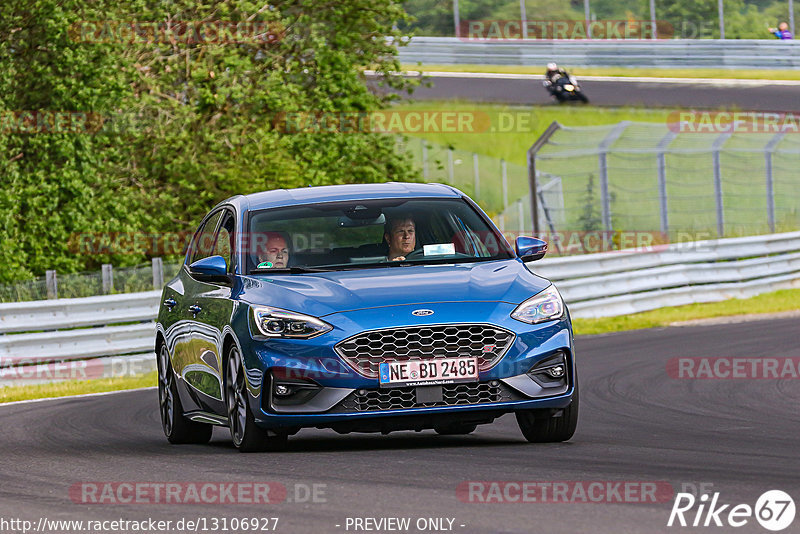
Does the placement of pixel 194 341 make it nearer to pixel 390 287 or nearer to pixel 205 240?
pixel 205 240

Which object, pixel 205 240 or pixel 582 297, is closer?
pixel 205 240

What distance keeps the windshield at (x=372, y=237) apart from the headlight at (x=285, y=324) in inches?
26.0

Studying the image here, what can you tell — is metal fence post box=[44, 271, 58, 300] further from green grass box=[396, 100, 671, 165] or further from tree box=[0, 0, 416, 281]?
green grass box=[396, 100, 671, 165]

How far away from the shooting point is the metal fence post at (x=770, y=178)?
2762 centimetres

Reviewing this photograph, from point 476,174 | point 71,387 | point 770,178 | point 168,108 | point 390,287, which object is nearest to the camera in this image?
→ point 390,287

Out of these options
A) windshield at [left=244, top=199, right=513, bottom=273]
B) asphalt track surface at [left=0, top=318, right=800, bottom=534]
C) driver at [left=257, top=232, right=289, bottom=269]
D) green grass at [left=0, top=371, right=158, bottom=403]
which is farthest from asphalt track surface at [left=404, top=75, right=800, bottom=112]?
driver at [left=257, top=232, right=289, bottom=269]

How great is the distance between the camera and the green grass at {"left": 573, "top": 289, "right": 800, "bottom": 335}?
2177cm

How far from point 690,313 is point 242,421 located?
14.6 metres

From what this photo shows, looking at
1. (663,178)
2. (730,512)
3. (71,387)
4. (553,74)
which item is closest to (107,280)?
(71,387)

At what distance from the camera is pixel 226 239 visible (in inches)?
410

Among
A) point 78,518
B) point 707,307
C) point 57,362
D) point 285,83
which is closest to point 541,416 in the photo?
point 78,518

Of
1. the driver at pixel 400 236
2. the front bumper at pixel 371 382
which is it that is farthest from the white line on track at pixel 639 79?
the front bumper at pixel 371 382

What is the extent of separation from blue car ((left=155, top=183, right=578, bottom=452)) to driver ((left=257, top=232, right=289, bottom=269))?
10mm

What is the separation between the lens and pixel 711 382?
13.5 meters
